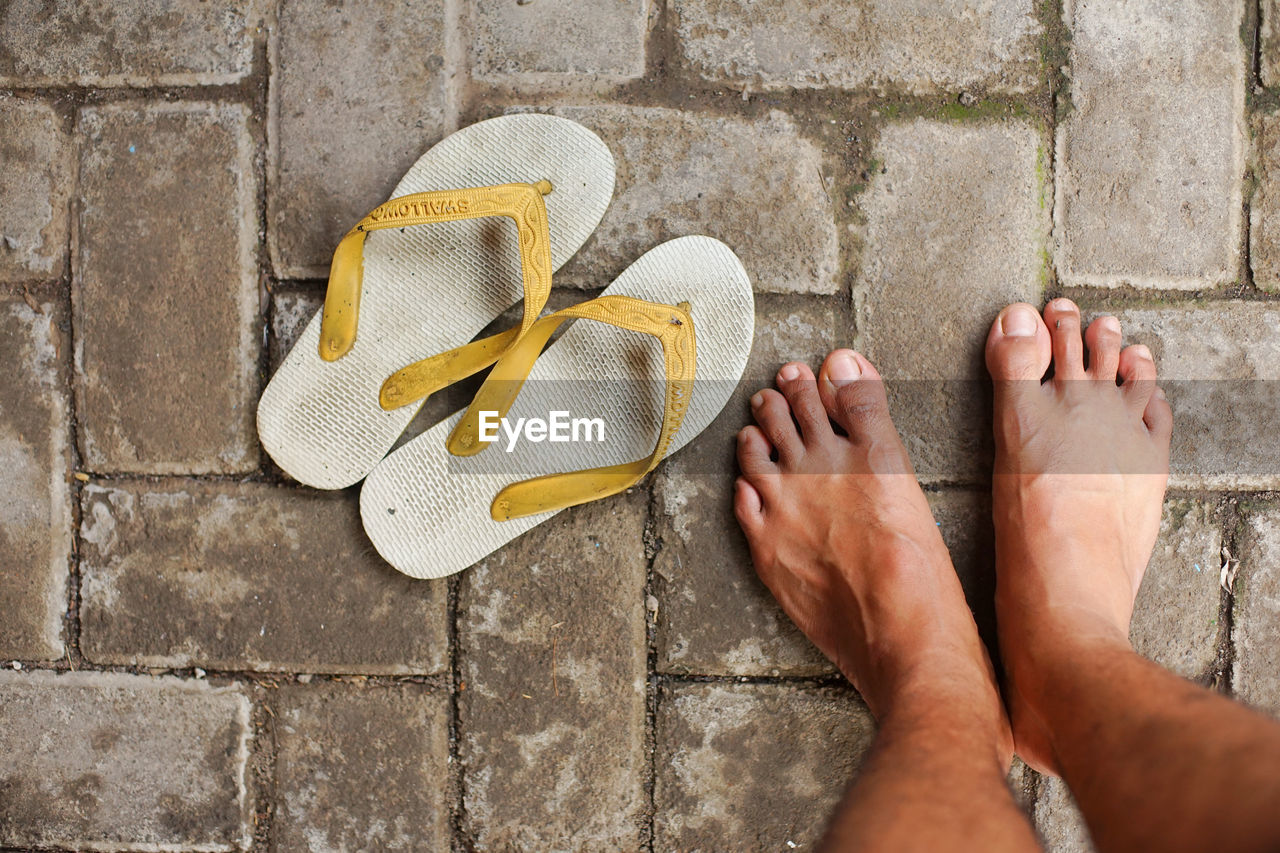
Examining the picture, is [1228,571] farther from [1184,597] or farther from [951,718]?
[951,718]

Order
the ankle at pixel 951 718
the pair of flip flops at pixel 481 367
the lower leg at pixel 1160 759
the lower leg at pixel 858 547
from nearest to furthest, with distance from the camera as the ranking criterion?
1. the lower leg at pixel 1160 759
2. the ankle at pixel 951 718
3. the lower leg at pixel 858 547
4. the pair of flip flops at pixel 481 367

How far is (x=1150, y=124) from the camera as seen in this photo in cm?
112

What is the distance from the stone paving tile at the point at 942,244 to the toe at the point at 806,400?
0.33ft

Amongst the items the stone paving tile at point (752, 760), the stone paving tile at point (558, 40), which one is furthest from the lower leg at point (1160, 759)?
the stone paving tile at point (558, 40)

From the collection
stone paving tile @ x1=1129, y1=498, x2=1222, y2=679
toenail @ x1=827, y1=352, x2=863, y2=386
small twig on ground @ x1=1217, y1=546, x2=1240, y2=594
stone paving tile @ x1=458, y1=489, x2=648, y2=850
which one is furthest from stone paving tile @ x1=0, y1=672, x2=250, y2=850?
small twig on ground @ x1=1217, y1=546, x2=1240, y2=594

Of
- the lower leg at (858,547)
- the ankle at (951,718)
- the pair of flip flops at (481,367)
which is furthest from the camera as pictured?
the pair of flip flops at (481,367)

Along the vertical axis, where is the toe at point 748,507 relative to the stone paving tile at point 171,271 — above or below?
below

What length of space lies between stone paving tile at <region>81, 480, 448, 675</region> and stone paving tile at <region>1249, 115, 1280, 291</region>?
4.18 feet

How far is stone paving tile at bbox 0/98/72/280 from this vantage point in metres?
1.14

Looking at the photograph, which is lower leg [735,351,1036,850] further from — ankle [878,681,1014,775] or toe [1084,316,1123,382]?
toe [1084,316,1123,382]

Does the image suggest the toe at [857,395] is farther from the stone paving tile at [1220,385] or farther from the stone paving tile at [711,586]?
the stone paving tile at [1220,385]

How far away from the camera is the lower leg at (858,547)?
100 centimetres

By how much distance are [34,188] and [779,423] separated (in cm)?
113

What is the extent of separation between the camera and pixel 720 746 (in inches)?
45.2
